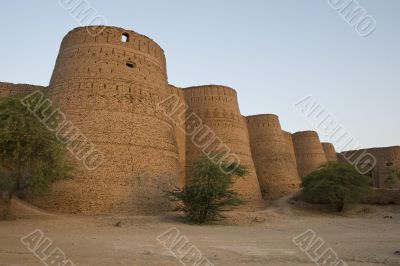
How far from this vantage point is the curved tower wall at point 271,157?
25891mm

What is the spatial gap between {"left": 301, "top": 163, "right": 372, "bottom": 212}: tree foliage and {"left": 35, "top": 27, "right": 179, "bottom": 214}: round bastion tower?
355 inches

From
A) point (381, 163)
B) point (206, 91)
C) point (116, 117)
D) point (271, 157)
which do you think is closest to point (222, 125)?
point (206, 91)

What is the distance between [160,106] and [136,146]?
2704mm

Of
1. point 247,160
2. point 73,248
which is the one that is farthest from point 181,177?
point 73,248

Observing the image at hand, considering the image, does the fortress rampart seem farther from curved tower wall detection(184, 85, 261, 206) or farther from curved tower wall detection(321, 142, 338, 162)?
curved tower wall detection(184, 85, 261, 206)

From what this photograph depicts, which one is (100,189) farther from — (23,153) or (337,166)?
(337,166)

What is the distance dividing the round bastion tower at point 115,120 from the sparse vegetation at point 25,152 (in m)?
2.05

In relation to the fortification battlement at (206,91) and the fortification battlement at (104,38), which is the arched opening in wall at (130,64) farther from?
the fortification battlement at (206,91)

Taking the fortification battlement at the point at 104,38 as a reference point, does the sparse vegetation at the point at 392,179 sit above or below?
below

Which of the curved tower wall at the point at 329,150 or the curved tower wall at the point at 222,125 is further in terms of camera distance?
the curved tower wall at the point at 329,150

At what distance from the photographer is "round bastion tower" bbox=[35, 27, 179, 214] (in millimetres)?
12984

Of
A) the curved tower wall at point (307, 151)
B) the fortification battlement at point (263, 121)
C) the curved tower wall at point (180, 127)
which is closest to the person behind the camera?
the curved tower wall at point (180, 127)

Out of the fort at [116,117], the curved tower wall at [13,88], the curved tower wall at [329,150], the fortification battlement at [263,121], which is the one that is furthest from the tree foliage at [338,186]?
the curved tower wall at [329,150]

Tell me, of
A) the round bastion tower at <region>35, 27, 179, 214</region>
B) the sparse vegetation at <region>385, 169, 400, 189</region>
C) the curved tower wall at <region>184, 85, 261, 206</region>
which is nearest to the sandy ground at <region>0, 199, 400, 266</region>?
the round bastion tower at <region>35, 27, 179, 214</region>
